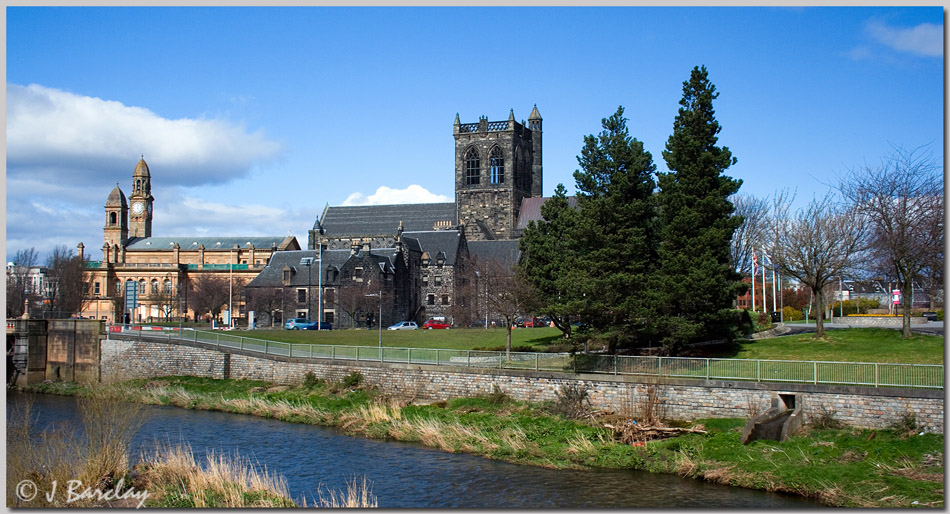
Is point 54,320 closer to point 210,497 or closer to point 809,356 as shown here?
point 210,497

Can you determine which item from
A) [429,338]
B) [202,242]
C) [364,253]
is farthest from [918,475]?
[202,242]

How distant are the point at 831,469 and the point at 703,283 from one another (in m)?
13.4

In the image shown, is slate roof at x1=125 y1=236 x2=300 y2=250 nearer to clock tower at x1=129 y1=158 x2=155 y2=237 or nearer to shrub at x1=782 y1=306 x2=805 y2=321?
clock tower at x1=129 y1=158 x2=155 y2=237

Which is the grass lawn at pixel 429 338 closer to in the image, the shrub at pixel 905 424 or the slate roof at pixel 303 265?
the slate roof at pixel 303 265

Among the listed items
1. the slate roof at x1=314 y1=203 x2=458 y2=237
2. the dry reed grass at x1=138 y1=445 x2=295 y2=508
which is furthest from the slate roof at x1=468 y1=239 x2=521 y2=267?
the dry reed grass at x1=138 y1=445 x2=295 y2=508

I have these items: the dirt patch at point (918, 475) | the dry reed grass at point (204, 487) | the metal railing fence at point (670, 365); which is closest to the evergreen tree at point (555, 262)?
the metal railing fence at point (670, 365)

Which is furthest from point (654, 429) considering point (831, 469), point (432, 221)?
point (432, 221)

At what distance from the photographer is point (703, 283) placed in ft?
117

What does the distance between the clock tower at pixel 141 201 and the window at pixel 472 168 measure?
52.9 m

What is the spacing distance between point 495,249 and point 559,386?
208 ft

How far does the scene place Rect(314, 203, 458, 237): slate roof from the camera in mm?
114875

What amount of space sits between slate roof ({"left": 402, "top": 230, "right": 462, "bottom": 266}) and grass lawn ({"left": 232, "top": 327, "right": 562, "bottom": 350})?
28.3 meters

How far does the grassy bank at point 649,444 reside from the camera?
22.0 metres

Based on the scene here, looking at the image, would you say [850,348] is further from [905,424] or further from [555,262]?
[555,262]
